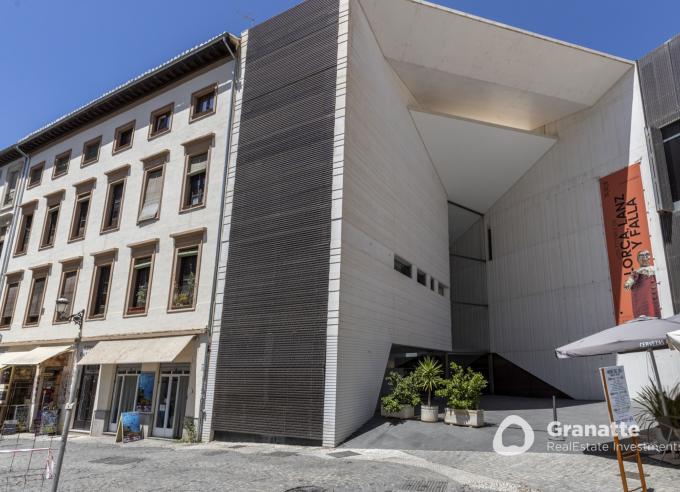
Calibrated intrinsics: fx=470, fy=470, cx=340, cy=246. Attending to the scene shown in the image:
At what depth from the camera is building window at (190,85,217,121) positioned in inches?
770

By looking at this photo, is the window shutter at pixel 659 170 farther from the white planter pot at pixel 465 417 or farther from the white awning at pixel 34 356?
the white awning at pixel 34 356

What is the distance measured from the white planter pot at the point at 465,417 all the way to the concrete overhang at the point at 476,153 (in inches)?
555

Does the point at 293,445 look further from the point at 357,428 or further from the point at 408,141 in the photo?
the point at 408,141

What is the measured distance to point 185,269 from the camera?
17969 mm

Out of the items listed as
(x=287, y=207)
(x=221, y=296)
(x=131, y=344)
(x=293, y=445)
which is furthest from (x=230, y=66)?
(x=293, y=445)

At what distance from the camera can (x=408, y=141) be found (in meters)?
21.8

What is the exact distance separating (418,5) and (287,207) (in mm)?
10394

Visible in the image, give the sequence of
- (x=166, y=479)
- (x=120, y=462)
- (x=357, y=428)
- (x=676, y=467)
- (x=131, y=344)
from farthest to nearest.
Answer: (x=131, y=344) → (x=357, y=428) → (x=120, y=462) → (x=166, y=479) → (x=676, y=467)

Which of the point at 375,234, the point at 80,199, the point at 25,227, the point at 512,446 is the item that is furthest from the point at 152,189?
the point at 512,446

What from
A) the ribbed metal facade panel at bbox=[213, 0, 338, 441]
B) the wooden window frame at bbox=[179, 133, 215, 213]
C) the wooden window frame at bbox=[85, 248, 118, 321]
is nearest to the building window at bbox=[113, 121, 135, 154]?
the wooden window frame at bbox=[179, 133, 215, 213]

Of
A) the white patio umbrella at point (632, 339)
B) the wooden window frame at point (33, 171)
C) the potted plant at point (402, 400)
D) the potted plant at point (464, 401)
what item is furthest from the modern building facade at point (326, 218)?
the white patio umbrella at point (632, 339)

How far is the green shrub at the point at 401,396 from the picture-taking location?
1511cm

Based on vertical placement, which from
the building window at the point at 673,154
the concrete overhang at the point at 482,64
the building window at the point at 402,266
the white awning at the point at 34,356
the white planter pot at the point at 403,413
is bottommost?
the white planter pot at the point at 403,413

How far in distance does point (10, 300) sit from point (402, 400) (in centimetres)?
2107
